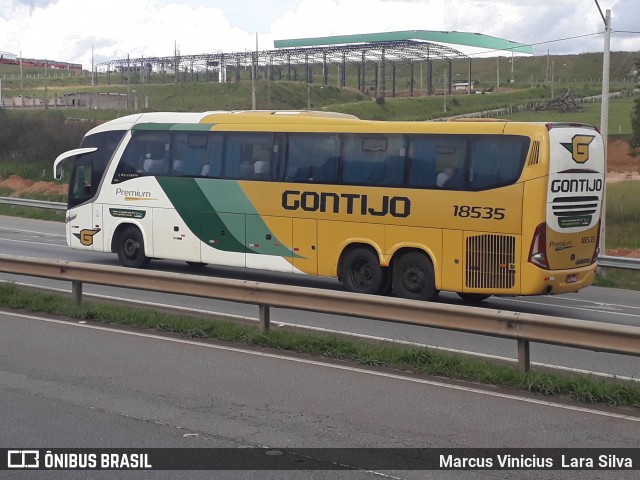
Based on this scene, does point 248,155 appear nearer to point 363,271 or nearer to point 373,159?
point 373,159

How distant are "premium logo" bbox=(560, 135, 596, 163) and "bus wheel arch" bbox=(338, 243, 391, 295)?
3799mm

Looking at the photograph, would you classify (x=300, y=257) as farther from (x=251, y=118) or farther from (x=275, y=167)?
(x=251, y=118)

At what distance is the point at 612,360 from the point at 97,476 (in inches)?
290

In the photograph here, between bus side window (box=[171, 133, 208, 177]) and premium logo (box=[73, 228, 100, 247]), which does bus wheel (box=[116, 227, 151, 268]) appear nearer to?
premium logo (box=[73, 228, 100, 247])

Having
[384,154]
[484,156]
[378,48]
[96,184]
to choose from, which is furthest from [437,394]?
[378,48]

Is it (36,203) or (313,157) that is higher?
(313,157)

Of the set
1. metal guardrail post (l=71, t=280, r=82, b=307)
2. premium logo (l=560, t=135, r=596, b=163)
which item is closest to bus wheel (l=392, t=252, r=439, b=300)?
premium logo (l=560, t=135, r=596, b=163)

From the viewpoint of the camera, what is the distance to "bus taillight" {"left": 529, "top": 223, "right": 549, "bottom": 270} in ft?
49.5

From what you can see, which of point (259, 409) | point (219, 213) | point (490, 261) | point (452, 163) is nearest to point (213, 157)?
point (219, 213)

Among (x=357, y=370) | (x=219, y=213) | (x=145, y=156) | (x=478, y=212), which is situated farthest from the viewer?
(x=145, y=156)

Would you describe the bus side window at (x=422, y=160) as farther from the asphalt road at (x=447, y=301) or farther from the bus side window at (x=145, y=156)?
the bus side window at (x=145, y=156)

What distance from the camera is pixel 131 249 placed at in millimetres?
20844

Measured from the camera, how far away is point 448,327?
10.3 meters

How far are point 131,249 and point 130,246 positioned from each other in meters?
0.08
